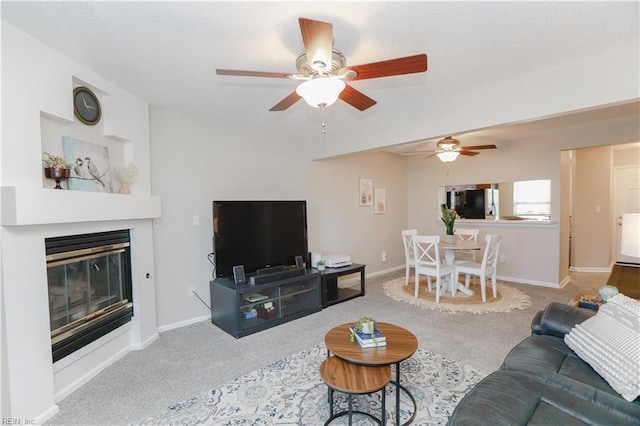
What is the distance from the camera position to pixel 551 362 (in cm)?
163

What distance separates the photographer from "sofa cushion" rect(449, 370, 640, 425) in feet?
3.89

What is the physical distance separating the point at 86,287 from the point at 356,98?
267 cm

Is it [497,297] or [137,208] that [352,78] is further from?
[497,297]

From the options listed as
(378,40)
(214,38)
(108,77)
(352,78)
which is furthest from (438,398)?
(108,77)

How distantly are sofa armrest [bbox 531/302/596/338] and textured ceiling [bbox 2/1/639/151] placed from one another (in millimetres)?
1816

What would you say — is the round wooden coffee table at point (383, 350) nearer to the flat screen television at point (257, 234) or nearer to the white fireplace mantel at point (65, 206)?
the flat screen television at point (257, 234)

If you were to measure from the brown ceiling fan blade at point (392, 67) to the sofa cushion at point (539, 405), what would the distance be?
166 cm

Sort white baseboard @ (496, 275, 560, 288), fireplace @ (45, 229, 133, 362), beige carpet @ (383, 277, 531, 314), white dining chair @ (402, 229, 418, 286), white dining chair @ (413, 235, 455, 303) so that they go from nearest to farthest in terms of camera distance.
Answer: fireplace @ (45, 229, 133, 362) < beige carpet @ (383, 277, 531, 314) < white dining chair @ (413, 235, 455, 303) < white dining chair @ (402, 229, 418, 286) < white baseboard @ (496, 275, 560, 288)

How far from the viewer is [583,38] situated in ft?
6.52

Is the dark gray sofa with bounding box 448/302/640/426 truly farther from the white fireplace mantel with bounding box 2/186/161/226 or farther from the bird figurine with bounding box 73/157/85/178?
the bird figurine with bounding box 73/157/85/178

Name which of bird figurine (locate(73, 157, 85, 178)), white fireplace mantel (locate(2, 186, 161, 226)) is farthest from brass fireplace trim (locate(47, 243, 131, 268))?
bird figurine (locate(73, 157, 85, 178))

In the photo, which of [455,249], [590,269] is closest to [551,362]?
[455,249]

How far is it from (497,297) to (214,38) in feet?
15.0

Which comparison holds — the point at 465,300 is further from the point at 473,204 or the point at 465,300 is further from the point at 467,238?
the point at 473,204
